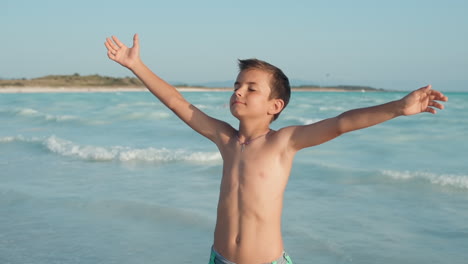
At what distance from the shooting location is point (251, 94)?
255 centimetres

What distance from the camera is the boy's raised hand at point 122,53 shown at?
9.19ft

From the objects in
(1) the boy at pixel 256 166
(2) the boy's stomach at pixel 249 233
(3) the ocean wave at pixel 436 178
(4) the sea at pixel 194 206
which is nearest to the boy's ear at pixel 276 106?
(1) the boy at pixel 256 166

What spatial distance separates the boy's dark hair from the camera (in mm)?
2572

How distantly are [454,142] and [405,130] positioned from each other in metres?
2.84

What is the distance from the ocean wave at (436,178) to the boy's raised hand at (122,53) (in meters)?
5.52

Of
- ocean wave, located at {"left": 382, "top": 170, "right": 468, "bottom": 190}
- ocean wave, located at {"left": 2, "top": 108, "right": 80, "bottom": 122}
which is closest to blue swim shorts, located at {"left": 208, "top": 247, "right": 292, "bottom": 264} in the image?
ocean wave, located at {"left": 382, "top": 170, "right": 468, "bottom": 190}

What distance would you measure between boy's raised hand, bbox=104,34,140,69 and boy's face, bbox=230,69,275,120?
59cm

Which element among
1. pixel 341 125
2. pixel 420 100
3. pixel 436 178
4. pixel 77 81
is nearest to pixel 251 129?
pixel 341 125

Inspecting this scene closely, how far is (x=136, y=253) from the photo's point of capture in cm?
446

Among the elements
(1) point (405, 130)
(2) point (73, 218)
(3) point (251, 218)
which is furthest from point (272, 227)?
(1) point (405, 130)

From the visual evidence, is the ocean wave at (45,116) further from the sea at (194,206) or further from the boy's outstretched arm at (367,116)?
the boy's outstretched arm at (367,116)

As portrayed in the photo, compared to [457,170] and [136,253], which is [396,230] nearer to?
[136,253]

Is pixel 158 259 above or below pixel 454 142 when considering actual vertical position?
below

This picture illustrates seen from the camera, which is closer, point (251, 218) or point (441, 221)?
point (251, 218)
